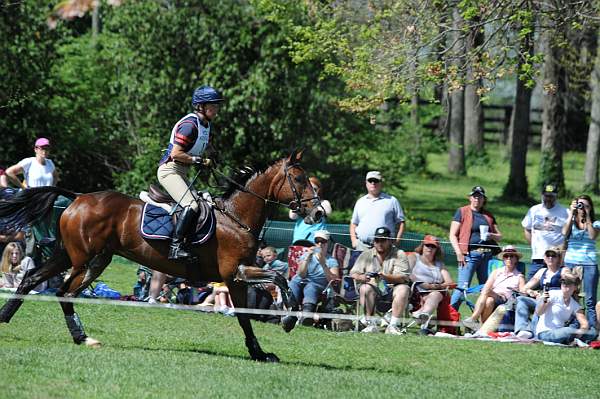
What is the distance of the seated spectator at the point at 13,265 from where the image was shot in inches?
643

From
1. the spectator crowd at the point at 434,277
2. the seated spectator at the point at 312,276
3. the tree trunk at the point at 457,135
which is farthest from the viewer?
the tree trunk at the point at 457,135

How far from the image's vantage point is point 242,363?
11125mm

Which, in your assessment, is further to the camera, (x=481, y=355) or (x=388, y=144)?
(x=388, y=144)

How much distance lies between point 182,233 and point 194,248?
0.27m

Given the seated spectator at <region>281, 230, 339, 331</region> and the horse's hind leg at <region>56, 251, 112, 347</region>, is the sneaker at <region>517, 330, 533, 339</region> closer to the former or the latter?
the seated spectator at <region>281, 230, 339, 331</region>

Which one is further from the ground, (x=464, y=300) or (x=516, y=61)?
(x=516, y=61)

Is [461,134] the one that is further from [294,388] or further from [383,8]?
[294,388]

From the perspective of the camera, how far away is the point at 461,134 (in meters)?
38.9

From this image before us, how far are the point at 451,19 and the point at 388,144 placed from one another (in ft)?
44.6

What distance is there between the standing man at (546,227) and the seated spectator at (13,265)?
7.35m

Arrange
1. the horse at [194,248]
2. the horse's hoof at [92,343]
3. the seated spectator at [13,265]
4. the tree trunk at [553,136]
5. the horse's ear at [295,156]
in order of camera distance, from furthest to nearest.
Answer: the tree trunk at [553,136] → the seated spectator at [13,265] → the horse's ear at [295,156] → the horse at [194,248] → the horse's hoof at [92,343]

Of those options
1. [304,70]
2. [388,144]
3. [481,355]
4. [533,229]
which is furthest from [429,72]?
[388,144]

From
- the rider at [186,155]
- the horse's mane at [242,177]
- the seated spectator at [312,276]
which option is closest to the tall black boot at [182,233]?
the rider at [186,155]

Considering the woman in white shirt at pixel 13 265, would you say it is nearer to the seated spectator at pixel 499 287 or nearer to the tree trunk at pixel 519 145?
the seated spectator at pixel 499 287
